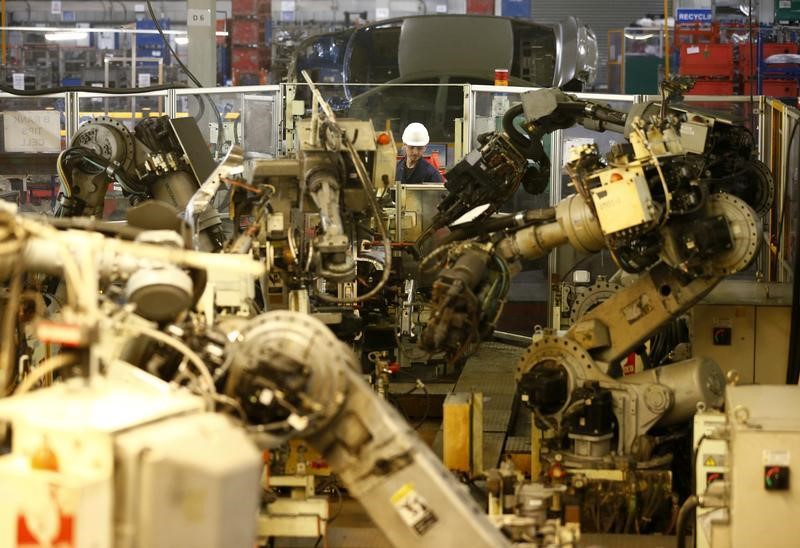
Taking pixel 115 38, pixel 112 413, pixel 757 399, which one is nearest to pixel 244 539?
pixel 112 413

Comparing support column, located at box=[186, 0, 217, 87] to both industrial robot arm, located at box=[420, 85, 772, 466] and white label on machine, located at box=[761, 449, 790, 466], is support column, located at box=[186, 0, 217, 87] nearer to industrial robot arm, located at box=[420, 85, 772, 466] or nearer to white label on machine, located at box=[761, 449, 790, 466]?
industrial robot arm, located at box=[420, 85, 772, 466]

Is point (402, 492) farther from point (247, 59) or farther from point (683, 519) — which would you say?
point (247, 59)

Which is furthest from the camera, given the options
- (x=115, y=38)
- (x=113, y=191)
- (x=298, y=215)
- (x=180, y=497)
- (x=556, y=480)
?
(x=115, y=38)

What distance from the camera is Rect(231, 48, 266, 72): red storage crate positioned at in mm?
24766

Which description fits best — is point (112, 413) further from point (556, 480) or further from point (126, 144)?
point (126, 144)

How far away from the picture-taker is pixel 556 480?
725cm

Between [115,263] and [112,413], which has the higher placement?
[115,263]

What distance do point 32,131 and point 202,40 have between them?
7.14ft

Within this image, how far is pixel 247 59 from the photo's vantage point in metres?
24.8

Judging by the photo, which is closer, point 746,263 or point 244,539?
point 244,539

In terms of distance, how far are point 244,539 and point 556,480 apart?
3062 mm

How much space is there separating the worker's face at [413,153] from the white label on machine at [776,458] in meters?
6.57

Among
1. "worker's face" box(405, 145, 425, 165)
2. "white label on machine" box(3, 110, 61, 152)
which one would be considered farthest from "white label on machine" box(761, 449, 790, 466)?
"white label on machine" box(3, 110, 61, 152)

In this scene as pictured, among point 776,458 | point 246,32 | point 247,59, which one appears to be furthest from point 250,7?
point 776,458
